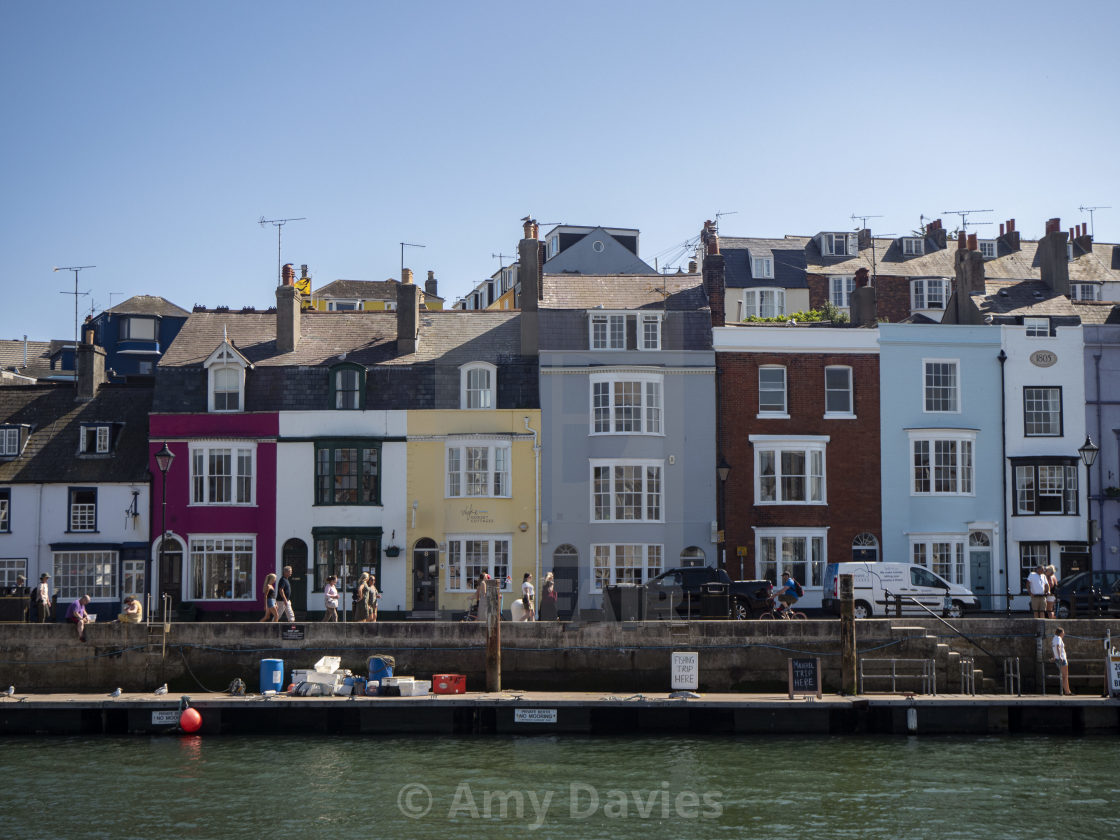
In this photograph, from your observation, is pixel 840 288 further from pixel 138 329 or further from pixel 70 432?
pixel 70 432

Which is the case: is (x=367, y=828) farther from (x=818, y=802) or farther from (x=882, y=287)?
(x=882, y=287)

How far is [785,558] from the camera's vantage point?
4488 centimetres

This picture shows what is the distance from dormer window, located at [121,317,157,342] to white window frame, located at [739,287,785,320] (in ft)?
118

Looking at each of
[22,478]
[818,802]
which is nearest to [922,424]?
[818,802]

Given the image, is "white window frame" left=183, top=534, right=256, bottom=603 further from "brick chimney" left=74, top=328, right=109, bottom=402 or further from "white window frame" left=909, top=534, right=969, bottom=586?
"white window frame" left=909, top=534, right=969, bottom=586

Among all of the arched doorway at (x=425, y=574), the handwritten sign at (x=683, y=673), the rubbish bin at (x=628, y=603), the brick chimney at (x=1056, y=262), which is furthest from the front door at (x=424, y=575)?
the brick chimney at (x=1056, y=262)

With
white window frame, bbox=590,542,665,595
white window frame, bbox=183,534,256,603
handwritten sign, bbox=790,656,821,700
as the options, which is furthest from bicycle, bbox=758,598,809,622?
white window frame, bbox=183,534,256,603

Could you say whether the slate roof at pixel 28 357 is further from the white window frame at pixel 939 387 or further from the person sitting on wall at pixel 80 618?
the white window frame at pixel 939 387

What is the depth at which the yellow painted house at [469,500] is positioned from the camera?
4431 centimetres

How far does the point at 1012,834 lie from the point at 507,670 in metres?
14.5

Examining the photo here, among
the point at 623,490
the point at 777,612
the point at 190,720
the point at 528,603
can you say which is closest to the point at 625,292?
the point at 623,490

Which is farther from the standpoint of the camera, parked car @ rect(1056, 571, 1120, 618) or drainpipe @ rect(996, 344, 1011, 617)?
drainpipe @ rect(996, 344, 1011, 617)

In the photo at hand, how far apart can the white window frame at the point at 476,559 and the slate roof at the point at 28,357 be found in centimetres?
3873

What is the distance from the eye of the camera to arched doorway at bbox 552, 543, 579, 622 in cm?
3982
